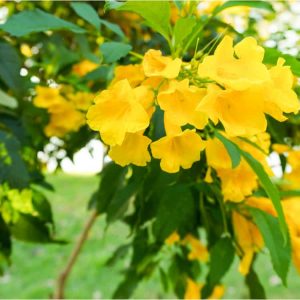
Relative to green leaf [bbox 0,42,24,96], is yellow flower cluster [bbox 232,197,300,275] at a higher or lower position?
lower

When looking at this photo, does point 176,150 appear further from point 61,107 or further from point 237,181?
point 61,107

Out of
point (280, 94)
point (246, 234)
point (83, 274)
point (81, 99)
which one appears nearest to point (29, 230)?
point (81, 99)

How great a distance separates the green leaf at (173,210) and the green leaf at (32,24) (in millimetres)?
316

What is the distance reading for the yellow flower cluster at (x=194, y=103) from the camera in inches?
22.4

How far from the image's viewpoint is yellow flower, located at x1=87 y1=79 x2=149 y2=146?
22.7 inches

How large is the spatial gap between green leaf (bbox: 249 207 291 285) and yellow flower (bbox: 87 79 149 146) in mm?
279

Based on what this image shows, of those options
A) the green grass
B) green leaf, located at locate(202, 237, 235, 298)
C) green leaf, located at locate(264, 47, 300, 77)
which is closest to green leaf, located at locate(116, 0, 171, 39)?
green leaf, located at locate(264, 47, 300, 77)

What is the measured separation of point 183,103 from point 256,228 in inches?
15.9

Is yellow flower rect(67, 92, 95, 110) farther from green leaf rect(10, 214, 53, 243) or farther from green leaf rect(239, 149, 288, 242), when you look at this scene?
green leaf rect(239, 149, 288, 242)

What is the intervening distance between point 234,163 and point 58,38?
0.73 meters

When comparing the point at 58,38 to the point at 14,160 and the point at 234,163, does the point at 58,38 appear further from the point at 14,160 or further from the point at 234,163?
the point at 234,163

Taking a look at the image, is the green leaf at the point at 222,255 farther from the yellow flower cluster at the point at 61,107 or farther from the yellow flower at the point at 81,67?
the yellow flower at the point at 81,67

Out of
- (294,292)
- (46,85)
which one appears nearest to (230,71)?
(46,85)

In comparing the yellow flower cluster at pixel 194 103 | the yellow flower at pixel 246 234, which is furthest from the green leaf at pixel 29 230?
the yellow flower cluster at pixel 194 103
